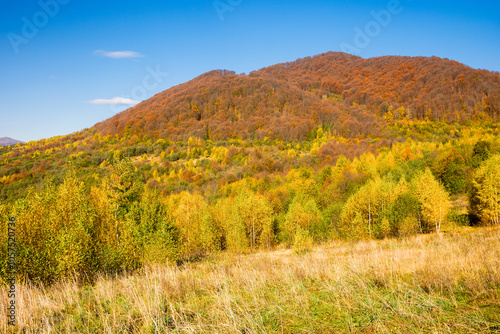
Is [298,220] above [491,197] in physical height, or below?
below

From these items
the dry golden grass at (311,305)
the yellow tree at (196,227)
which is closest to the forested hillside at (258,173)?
the yellow tree at (196,227)

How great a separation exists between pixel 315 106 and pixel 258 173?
283 feet

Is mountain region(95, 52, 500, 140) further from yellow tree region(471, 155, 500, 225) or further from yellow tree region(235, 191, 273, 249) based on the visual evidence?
yellow tree region(471, 155, 500, 225)

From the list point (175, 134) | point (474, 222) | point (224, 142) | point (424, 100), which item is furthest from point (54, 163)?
point (424, 100)

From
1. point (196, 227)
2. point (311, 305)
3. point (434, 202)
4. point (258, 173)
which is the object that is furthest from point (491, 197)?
point (258, 173)

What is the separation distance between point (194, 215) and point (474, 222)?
41705 millimetres

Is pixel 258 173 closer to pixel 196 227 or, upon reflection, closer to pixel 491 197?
pixel 196 227

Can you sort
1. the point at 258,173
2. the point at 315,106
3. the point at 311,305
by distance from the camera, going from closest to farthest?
1. the point at 311,305
2. the point at 258,173
3. the point at 315,106

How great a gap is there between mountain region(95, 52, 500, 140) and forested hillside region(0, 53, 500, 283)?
894mm

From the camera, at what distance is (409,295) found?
481 centimetres

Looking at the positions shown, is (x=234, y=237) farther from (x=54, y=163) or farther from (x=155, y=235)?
(x=54, y=163)

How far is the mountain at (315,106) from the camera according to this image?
145 metres

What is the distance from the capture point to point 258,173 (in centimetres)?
Result: 10394

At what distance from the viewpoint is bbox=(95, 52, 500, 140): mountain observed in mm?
145125
